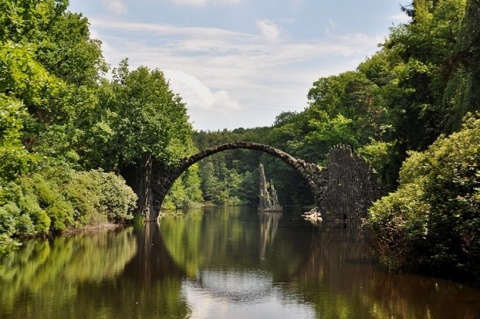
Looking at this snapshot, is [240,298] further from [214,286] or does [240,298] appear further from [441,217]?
[441,217]

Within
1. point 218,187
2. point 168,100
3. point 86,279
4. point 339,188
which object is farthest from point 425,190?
point 218,187

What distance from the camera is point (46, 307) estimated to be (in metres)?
10.1

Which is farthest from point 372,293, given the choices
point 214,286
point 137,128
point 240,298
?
point 137,128

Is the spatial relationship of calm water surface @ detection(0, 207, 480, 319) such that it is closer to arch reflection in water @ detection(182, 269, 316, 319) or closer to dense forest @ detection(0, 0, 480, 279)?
arch reflection in water @ detection(182, 269, 316, 319)

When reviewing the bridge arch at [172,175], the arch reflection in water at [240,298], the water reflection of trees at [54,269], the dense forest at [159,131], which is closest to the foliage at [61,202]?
the dense forest at [159,131]

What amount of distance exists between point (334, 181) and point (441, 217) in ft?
83.6

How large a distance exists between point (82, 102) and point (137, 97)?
11.7 m

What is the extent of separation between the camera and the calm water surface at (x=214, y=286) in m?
9.98

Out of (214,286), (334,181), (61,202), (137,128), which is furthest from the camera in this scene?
(334,181)

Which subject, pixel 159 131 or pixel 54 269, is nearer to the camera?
pixel 54 269

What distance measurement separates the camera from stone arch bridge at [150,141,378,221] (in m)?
36.5

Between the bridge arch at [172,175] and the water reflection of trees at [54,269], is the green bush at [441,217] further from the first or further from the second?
the bridge arch at [172,175]

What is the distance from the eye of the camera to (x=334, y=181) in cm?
3812

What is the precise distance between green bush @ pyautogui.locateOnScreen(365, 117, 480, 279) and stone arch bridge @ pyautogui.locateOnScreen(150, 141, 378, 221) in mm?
21405
